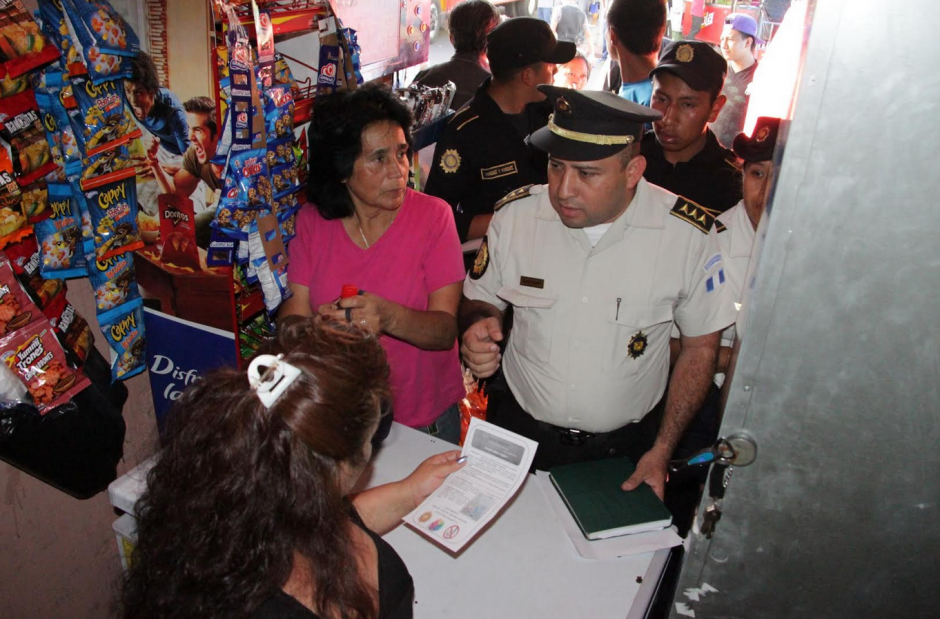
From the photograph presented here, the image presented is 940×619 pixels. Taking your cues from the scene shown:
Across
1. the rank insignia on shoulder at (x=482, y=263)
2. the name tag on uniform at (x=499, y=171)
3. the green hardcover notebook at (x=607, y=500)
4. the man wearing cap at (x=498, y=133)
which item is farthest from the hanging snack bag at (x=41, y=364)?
the name tag on uniform at (x=499, y=171)

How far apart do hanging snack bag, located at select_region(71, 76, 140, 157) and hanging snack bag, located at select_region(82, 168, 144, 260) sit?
0.31 ft

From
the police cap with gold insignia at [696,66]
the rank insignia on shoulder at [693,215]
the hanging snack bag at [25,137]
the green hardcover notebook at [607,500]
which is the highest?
the police cap with gold insignia at [696,66]

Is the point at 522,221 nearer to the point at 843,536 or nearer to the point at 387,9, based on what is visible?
the point at 843,536

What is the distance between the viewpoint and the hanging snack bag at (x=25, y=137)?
5.33ft

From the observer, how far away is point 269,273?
7.13 feet

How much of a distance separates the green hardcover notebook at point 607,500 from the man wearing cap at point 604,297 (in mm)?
161

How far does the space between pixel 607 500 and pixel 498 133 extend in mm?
1987

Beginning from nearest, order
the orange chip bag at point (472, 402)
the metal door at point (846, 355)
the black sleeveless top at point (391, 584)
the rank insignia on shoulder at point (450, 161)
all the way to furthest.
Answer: the metal door at point (846, 355) → the black sleeveless top at point (391, 584) → the rank insignia on shoulder at point (450, 161) → the orange chip bag at point (472, 402)

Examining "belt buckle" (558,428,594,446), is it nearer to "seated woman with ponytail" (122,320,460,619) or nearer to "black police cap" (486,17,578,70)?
"seated woman with ponytail" (122,320,460,619)

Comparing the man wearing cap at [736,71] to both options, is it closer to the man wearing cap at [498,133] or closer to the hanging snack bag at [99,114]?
the man wearing cap at [498,133]

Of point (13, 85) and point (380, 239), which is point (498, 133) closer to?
point (380, 239)

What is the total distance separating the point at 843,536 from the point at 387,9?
2897mm

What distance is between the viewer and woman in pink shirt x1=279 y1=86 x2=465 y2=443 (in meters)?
2.15

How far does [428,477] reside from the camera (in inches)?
64.6
